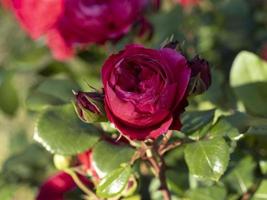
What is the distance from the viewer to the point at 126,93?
0.88 m

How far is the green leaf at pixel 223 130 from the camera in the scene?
100cm

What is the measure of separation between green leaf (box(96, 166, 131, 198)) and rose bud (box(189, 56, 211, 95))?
7.0 inches

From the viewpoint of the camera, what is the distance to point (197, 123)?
106cm

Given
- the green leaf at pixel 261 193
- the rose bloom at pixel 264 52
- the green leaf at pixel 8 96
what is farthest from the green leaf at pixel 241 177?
the green leaf at pixel 8 96

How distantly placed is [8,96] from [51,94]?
24.1 inches

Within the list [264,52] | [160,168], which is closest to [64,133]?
[160,168]

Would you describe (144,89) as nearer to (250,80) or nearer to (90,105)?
(90,105)

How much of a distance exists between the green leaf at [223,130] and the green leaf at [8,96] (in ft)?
3.12

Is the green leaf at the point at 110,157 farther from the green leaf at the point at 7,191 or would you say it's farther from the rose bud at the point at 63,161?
the green leaf at the point at 7,191

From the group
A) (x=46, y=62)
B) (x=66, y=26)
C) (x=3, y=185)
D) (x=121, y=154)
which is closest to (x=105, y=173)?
(x=121, y=154)

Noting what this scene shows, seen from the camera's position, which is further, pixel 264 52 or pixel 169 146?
pixel 264 52

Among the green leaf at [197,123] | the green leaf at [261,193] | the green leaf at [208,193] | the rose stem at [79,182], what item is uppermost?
the green leaf at [197,123]

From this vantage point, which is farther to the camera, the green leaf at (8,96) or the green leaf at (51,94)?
the green leaf at (8,96)

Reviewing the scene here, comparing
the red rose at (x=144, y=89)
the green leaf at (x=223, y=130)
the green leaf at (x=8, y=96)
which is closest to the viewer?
the red rose at (x=144, y=89)
